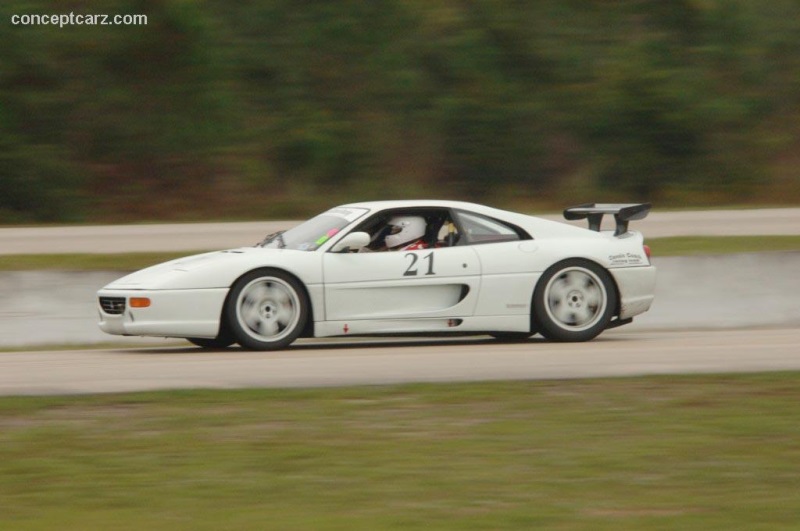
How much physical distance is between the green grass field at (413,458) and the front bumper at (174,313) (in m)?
2.55

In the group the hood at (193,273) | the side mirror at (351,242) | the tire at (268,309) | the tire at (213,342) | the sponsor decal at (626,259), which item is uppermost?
the side mirror at (351,242)

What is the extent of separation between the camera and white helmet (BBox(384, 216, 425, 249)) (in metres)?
10.6

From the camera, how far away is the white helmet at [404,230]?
10.6m

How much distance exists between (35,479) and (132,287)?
4.67 meters

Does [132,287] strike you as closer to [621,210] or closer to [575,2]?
[621,210]

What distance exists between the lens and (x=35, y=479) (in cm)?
545

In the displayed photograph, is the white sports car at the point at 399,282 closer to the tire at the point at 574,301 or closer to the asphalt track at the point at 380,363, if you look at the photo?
the tire at the point at 574,301

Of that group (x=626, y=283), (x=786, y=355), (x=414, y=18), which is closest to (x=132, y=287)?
(x=626, y=283)

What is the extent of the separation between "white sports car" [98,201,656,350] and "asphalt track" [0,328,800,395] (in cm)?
21

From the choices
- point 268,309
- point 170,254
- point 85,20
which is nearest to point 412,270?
point 268,309

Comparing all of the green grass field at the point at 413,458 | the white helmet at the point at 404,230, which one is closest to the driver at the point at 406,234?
the white helmet at the point at 404,230

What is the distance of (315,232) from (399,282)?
0.86 m

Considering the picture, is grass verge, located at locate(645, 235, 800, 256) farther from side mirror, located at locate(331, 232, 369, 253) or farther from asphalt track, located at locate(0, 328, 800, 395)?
side mirror, located at locate(331, 232, 369, 253)

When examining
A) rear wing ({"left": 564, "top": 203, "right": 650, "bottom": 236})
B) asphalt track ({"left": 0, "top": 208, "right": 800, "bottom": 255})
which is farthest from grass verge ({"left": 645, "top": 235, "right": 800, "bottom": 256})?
rear wing ({"left": 564, "top": 203, "right": 650, "bottom": 236})
